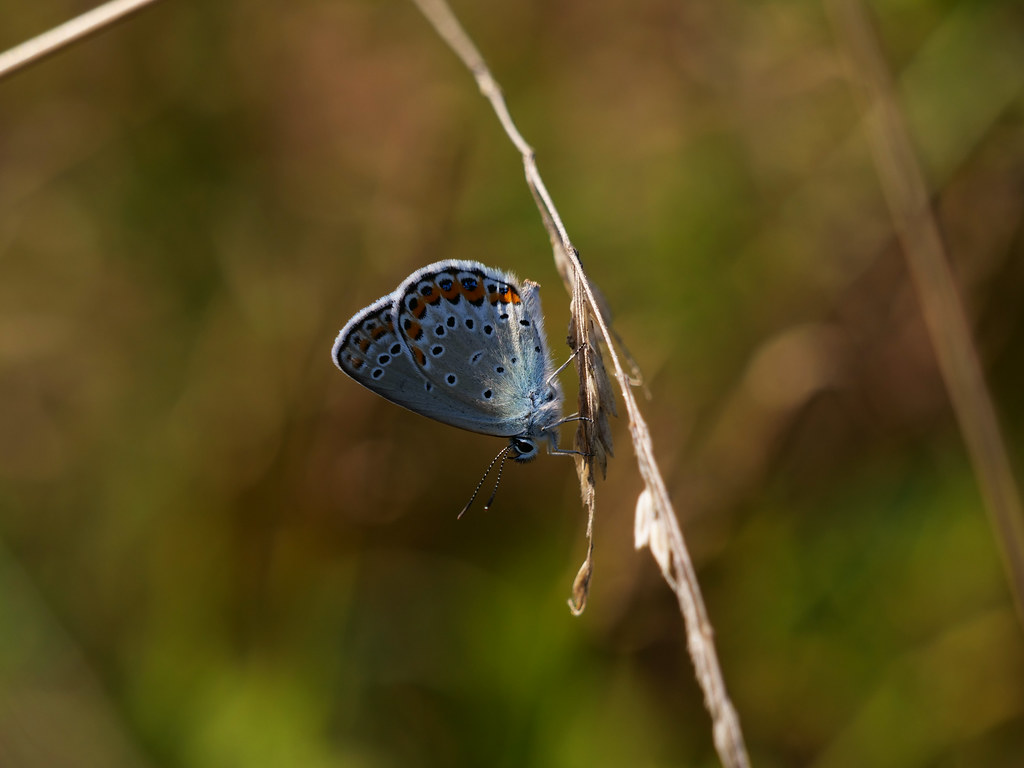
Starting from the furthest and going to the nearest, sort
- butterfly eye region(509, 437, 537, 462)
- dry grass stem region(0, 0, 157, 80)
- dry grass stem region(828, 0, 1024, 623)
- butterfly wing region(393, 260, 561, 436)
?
1. butterfly eye region(509, 437, 537, 462)
2. butterfly wing region(393, 260, 561, 436)
3. dry grass stem region(828, 0, 1024, 623)
4. dry grass stem region(0, 0, 157, 80)

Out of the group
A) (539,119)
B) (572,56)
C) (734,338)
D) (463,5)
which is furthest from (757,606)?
(463,5)

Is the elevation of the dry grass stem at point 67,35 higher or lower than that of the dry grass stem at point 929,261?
higher

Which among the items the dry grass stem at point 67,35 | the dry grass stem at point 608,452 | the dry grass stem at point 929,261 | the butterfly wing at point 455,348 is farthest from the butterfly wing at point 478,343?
the dry grass stem at point 929,261

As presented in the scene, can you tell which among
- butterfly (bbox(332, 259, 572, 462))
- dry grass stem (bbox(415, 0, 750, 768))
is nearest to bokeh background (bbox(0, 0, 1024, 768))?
butterfly (bbox(332, 259, 572, 462))

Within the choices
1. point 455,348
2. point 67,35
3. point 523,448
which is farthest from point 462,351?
point 67,35

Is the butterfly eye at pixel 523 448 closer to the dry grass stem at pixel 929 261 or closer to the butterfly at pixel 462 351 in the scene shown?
the butterfly at pixel 462 351

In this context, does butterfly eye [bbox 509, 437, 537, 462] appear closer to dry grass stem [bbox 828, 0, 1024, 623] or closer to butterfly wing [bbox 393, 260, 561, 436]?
butterfly wing [bbox 393, 260, 561, 436]

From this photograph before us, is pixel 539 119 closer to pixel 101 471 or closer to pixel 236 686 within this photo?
pixel 101 471
